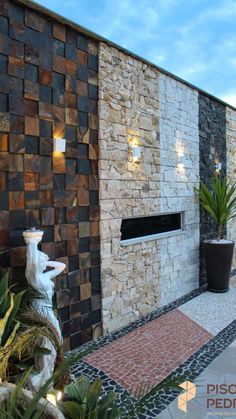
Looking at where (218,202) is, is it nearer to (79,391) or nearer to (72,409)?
(79,391)

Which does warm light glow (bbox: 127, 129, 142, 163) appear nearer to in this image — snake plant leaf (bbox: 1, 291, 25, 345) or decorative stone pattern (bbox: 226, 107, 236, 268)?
snake plant leaf (bbox: 1, 291, 25, 345)

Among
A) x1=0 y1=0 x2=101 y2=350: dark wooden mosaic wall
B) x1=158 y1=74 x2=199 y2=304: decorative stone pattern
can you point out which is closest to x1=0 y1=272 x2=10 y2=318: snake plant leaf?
x1=0 y1=0 x2=101 y2=350: dark wooden mosaic wall

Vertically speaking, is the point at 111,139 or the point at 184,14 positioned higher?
the point at 184,14

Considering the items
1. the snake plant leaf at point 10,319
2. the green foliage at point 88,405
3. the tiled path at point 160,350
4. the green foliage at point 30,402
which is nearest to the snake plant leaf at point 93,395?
the green foliage at point 88,405

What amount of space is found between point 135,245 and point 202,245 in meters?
1.90

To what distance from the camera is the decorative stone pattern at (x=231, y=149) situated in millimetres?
6504

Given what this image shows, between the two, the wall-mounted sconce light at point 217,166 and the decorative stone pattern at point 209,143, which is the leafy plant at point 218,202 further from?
the wall-mounted sconce light at point 217,166

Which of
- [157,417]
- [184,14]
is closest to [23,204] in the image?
[157,417]

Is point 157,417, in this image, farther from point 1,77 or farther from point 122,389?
point 1,77

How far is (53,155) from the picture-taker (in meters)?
3.12

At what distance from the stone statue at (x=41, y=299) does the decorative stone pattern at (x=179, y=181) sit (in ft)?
7.81

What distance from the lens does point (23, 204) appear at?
2.88 metres

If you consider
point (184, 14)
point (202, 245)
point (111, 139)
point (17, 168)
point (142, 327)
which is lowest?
point (142, 327)

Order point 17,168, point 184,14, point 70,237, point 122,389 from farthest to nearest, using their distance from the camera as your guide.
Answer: point 184,14
point 70,237
point 17,168
point 122,389
